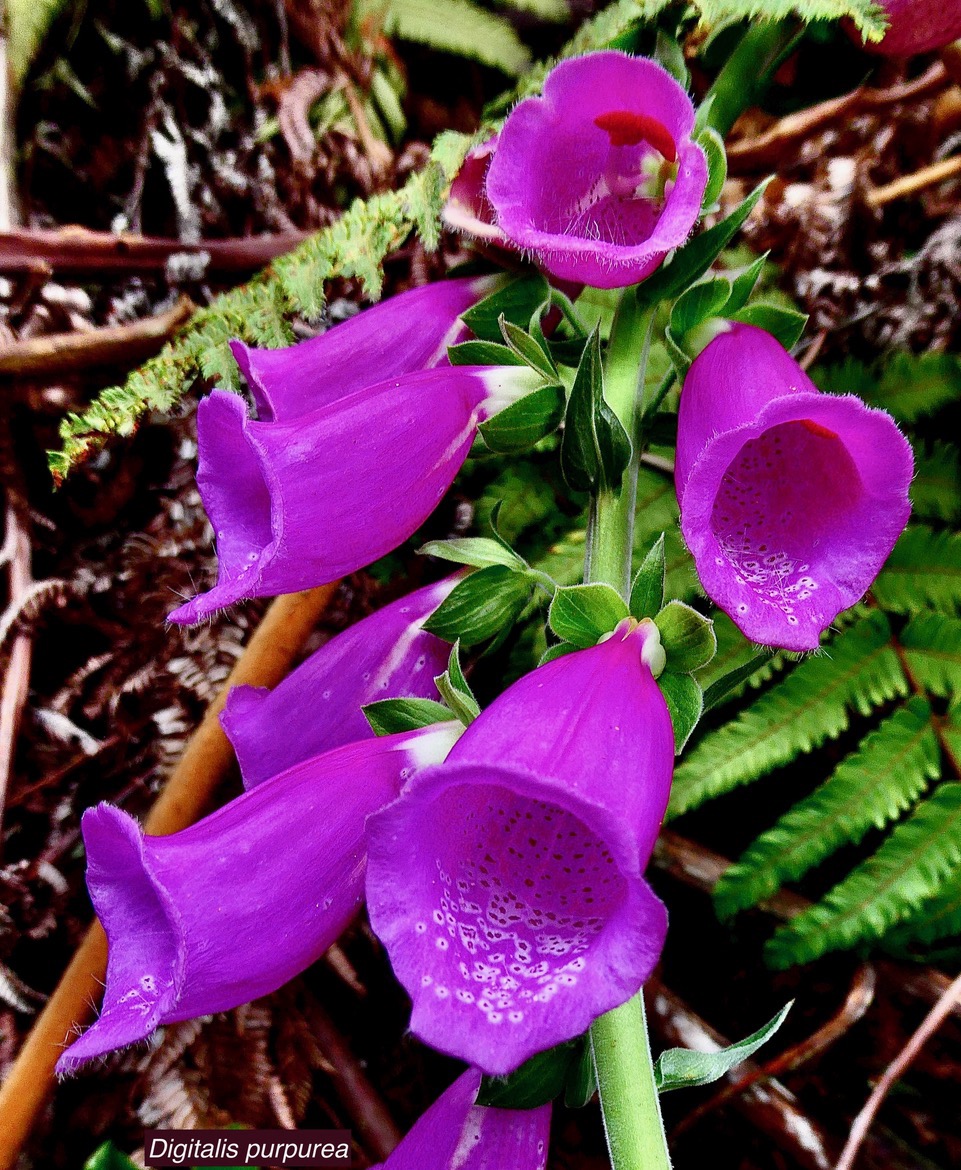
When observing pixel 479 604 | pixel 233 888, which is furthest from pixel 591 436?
pixel 233 888

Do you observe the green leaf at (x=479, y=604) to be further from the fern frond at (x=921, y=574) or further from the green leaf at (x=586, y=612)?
the fern frond at (x=921, y=574)

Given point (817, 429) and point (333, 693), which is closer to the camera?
point (817, 429)

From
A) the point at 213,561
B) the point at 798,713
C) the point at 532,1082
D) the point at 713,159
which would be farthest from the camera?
the point at 213,561

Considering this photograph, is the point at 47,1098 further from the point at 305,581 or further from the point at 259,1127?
the point at 305,581

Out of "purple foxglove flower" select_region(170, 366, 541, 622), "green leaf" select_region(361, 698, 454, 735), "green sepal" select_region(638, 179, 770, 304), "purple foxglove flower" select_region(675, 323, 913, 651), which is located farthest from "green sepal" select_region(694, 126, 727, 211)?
"green leaf" select_region(361, 698, 454, 735)

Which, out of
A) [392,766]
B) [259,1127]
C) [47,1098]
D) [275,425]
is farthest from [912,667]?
[47,1098]

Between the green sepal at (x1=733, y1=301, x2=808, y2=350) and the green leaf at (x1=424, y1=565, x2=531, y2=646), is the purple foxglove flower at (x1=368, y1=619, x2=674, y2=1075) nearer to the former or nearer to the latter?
the green leaf at (x1=424, y1=565, x2=531, y2=646)

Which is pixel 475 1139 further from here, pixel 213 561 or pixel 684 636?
pixel 213 561
